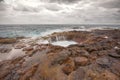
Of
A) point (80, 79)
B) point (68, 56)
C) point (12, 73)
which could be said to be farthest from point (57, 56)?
point (12, 73)

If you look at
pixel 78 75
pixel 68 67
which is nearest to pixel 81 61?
pixel 68 67

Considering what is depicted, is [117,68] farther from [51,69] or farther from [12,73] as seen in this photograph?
[12,73]

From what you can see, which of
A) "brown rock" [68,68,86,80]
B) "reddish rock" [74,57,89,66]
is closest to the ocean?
"reddish rock" [74,57,89,66]

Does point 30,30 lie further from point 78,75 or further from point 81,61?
point 78,75

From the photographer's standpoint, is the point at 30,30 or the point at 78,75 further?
the point at 30,30

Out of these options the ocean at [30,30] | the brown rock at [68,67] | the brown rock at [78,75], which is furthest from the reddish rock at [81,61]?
the ocean at [30,30]

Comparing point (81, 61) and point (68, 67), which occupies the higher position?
point (81, 61)

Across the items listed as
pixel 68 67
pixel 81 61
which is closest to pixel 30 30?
pixel 81 61

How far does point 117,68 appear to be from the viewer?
7.63 metres

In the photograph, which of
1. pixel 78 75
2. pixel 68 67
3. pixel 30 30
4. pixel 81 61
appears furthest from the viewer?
pixel 30 30

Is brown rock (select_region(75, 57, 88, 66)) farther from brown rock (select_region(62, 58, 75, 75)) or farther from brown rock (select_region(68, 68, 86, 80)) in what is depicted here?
brown rock (select_region(68, 68, 86, 80))

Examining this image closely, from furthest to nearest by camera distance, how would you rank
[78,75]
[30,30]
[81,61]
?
[30,30], [81,61], [78,75]

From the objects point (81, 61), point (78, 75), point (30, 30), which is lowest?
point (30, 30)

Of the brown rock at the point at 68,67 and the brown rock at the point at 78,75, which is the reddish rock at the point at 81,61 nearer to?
the brown rock at the point at 68,67
